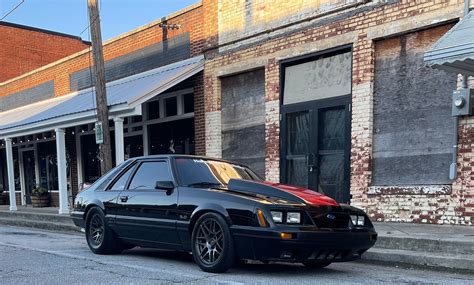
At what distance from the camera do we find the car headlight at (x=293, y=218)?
5.15 m

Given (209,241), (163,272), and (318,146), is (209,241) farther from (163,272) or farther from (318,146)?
(318,146)

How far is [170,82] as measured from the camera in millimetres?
12047

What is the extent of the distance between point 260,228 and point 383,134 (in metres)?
4.80

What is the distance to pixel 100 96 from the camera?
437 inches

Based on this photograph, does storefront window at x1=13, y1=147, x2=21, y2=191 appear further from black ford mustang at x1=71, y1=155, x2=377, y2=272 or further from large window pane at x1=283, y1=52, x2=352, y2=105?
black ford mustang at x1=71, y1=155, x2=377, y2=272

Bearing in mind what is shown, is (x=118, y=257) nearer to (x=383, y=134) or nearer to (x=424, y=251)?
(x=424, y=251)

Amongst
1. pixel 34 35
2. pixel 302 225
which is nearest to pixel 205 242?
pixel 302 225

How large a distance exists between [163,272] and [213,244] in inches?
29.7

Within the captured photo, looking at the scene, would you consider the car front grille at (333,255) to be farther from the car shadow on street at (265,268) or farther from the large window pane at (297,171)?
the large window pane at (297,171)

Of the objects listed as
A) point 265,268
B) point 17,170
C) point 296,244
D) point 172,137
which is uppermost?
point 172,137

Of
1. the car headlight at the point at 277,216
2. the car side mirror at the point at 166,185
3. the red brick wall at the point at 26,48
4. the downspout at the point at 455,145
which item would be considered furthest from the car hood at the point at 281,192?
the red brick wall at the point at 26,48

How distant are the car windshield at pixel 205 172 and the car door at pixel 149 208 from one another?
0.17 metres

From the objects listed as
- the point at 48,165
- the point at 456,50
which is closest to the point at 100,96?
the point at 456,50

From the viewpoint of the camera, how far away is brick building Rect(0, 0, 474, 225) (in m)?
8.32
